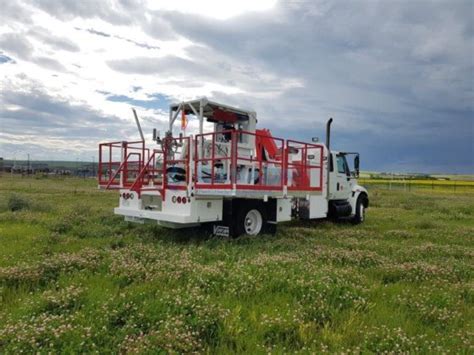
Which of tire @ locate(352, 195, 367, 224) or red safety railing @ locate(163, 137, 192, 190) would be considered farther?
tire @ locate(352, 195, 367, 224)

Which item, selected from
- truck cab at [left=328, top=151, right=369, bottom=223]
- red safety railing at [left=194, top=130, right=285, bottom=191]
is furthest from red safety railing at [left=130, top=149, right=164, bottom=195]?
truck cab at [left=328, top=151, right=369, bottom=223]

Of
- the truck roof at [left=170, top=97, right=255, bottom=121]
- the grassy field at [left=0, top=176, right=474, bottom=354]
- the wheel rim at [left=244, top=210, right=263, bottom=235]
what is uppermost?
the truck roof at [left=170, top=97, right=255, bottom=121]

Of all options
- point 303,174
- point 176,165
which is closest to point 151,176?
point 176,165

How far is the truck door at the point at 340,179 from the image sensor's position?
14.7 m

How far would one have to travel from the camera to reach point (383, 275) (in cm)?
720

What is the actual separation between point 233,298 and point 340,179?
34.3ft

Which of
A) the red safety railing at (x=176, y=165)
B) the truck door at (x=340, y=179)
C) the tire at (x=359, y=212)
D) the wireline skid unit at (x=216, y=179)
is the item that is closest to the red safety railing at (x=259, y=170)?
the wireline skid unit at (x=216, y=179)

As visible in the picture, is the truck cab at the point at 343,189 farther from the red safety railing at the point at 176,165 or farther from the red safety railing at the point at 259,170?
the red safety railing at the point at 176,165

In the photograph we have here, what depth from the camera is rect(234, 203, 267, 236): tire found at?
1016cm

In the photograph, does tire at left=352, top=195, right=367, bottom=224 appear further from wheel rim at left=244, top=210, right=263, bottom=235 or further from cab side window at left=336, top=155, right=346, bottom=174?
wheel rim at left=244, top=210, right=263, bottom=235

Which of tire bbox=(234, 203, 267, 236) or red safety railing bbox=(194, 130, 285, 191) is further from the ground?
red safety railing bbox=(194, 130, 285, 191)

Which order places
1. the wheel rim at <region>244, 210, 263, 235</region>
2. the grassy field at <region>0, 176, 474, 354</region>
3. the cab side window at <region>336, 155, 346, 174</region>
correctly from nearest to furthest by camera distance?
the grassy field at <region>0, 176, 474, 354</region>
the wheel rim at <region>244, 210, 263, 235</region>
the cab side window at <region>336, 155, 346, 174</region>

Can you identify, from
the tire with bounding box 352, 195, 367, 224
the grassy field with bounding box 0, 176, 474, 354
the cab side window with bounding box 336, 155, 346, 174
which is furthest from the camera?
the tire with bounding box 352, 195, 367, 224

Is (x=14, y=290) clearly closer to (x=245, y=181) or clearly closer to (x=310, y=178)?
(x=245, y=181)
